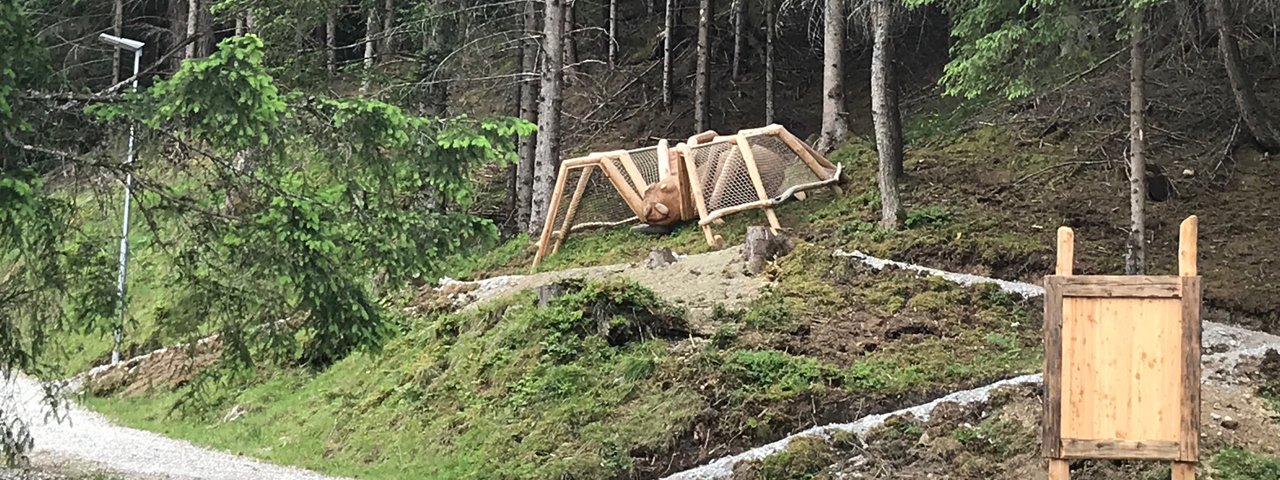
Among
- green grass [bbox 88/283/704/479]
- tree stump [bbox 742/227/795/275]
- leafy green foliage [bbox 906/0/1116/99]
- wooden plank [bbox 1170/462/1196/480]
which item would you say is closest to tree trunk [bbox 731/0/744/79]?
tree stump [bbox 742/227/795/275]

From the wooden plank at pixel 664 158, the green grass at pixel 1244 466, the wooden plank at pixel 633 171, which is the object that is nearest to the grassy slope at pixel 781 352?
the wooden plank at pixel 633 171

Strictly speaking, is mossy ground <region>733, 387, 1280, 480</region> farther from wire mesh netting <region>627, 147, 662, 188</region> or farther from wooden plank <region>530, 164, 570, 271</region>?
wire mesh netting <region>627, 147, 662, 188</region>

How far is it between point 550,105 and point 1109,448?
36.5 ft

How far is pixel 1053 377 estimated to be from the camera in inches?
235

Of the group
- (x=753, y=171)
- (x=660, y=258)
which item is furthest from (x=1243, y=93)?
(x=660, y=258)

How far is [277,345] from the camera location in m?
7.12

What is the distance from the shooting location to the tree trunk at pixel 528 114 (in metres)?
17.8

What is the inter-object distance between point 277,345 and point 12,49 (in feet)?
7.32

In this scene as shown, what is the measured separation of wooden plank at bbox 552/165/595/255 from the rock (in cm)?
237

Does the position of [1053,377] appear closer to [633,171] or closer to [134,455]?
[134,455]

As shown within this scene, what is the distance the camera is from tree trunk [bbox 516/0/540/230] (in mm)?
17812

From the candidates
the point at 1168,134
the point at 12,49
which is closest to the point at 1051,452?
the point at 12,49

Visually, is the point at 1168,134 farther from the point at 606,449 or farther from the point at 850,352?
the point at 606,449

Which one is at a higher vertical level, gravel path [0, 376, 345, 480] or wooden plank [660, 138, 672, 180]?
wooden plank [660, 138, 672, 180]
